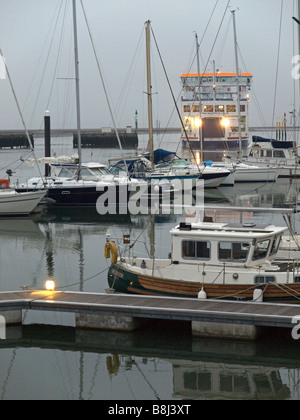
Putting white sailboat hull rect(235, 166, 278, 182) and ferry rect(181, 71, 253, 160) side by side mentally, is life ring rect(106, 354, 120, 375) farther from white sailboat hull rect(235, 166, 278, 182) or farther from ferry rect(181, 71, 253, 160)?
ferry rect(181, 71, 253, 160)

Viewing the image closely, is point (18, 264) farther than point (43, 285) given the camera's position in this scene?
Yes

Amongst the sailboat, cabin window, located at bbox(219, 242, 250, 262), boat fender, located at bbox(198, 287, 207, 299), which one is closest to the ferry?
the sailboat

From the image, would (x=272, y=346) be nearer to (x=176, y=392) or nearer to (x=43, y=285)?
(x=176, y=392)

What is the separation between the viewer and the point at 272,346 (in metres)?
18.0

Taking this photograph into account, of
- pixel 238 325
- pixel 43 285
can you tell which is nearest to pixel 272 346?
pixel 238 325

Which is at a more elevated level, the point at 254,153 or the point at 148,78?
the point at 148,78

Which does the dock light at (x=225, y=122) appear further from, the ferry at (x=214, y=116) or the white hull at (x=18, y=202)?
the white hull at (x=18, y=202)

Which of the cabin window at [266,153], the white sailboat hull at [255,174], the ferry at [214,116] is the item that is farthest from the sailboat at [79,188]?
the ferry at [214,116]

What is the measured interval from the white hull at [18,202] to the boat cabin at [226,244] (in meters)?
19.9

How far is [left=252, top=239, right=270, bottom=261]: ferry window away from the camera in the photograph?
64.1 feet

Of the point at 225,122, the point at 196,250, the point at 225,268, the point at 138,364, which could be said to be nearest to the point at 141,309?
the point at 138,364

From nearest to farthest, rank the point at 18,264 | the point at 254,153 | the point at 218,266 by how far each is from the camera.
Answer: the point at 218,266, the point at 18,264, the point at 254,153

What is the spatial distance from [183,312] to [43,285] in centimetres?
698

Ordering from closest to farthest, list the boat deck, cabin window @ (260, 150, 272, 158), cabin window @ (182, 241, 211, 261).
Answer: the boat deck, cabin window @ (182, 241, 211, 261), cabin window @ (260, 150, 272, 158)
